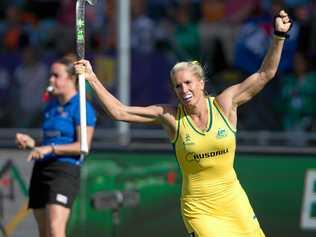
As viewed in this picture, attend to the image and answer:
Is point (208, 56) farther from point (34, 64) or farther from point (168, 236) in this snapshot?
point (168, 236)

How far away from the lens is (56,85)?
9.07 metres

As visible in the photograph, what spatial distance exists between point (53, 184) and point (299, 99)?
3.72 m

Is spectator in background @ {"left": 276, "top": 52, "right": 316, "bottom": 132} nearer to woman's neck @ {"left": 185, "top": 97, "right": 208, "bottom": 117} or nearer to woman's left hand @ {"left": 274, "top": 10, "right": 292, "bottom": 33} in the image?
woman's neck @ {"left": 185, "top": 97, "right": 208, "bottom": 117}

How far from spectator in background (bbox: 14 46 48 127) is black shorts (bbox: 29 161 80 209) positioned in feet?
11.7

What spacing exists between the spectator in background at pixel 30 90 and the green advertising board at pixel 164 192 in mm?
2425

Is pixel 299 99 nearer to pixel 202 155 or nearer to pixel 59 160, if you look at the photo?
pixel 59 160

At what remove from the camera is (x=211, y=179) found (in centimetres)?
750

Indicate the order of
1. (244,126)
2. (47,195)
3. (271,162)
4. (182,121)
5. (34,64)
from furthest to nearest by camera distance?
(34,64) → (244,126) → (271,162) → (47,195) → (182,121)

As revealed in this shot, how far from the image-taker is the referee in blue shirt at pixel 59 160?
29.4 ft

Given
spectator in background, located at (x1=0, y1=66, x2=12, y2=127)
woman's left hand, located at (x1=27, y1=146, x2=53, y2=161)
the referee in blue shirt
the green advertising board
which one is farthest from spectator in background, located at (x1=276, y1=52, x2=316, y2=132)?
woman's left hand, located at (x1=27, y1=146, x2=53, y2=161)

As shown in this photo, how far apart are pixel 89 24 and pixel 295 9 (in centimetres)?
287

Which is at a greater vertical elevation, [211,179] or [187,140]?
[187,140]

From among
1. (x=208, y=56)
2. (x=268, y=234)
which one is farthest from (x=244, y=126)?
(x=268, y=234)

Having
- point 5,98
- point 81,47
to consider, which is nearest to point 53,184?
point 81,47
